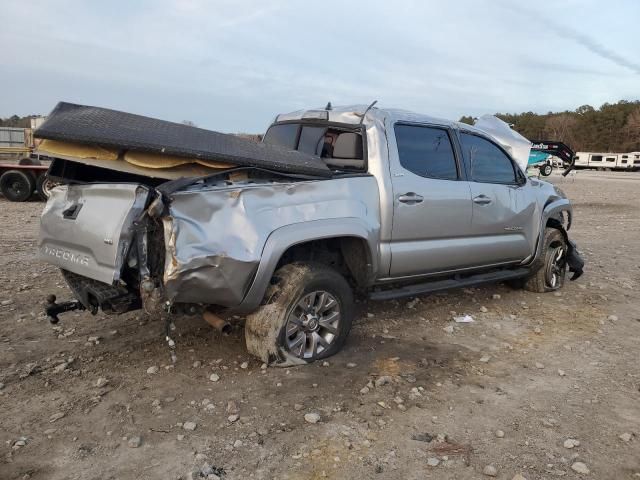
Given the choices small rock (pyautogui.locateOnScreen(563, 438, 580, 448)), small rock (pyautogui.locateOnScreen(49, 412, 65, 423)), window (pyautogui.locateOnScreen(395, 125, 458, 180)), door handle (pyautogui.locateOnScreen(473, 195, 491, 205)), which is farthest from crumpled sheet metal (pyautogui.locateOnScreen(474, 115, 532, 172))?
small rock (pyautogui.locateOnScreen(49, 412, 65, 423))

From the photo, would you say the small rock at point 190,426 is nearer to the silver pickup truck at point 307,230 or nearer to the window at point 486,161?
the silver pickup truck at point 307,230

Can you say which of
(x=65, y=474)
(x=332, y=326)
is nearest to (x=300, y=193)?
(x=332, y=326)

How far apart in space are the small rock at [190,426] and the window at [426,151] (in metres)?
2.69

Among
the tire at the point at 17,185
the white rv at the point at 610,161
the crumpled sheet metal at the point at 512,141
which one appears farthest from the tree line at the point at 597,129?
the crumpled sheet metal at the point at 512,141

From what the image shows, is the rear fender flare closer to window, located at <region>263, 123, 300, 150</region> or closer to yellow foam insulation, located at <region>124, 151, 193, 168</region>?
yellow foam insulation, located at <region>124, 151, 193, 168</region>

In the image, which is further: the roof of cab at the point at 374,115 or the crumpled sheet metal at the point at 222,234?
the roof of cab at the point at 374,115

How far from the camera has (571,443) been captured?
10.5ft

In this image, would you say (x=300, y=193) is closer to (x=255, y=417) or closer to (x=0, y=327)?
(x=255, y=417)

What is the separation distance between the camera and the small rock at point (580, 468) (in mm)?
2951

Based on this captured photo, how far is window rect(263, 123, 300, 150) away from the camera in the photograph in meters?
5.34

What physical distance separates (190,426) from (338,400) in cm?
98

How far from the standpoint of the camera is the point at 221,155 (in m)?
3.74

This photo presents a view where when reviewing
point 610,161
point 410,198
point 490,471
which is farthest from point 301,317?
point 610,161

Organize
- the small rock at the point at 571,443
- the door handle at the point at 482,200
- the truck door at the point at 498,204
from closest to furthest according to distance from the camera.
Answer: the small rock at the point at 571,443 → the door handle at the point at 482,200 → the truck door at the point at 498,204
